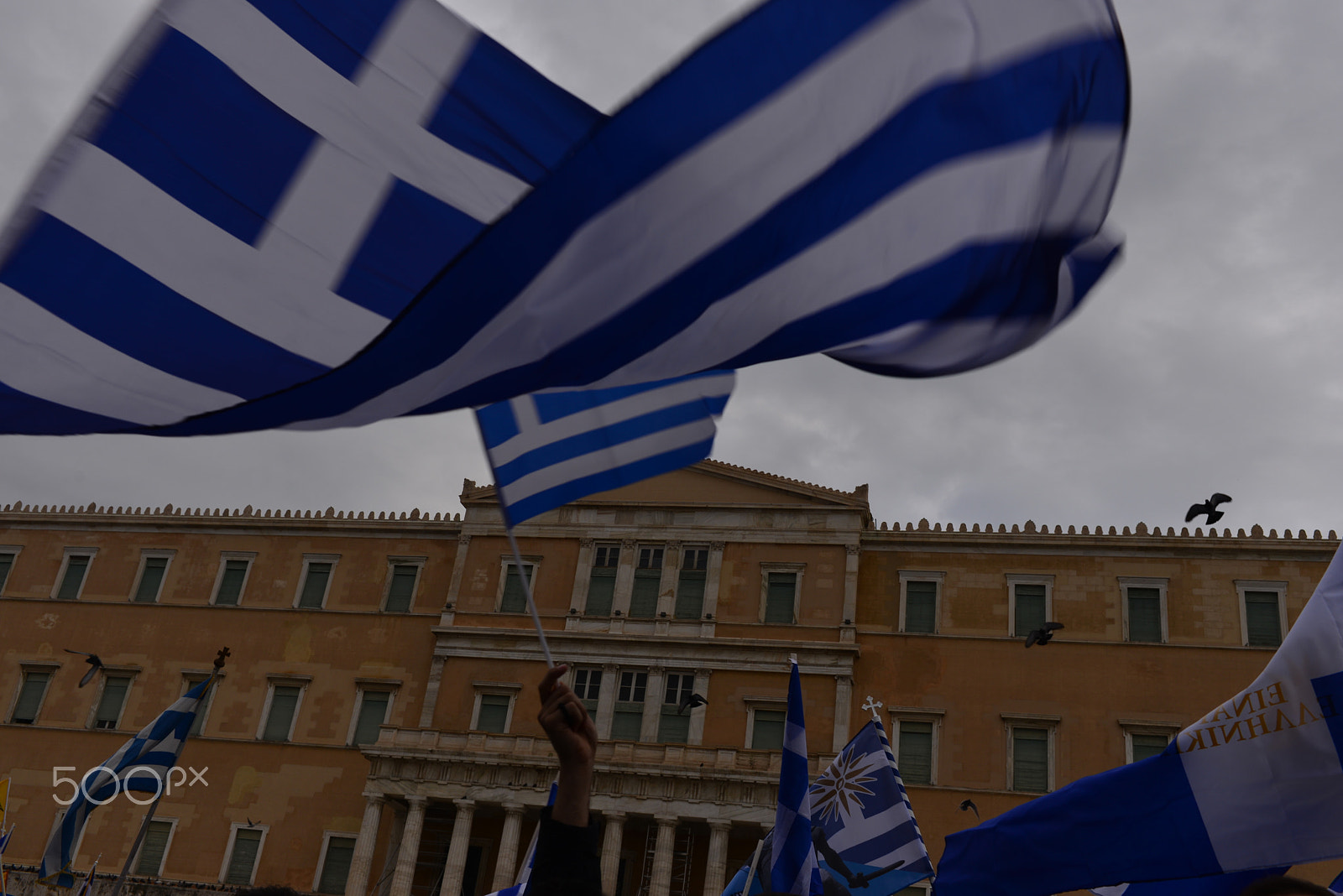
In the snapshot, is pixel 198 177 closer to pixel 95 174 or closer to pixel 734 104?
pixel 95 174

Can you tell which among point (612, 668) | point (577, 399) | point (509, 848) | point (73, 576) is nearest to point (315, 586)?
point (73, 576)

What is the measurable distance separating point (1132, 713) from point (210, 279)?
28.0 metres

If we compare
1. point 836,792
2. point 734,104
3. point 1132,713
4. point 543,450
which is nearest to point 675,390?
point 543,450

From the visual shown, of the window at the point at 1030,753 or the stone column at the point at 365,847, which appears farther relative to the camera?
the stone column at the point at 365,847

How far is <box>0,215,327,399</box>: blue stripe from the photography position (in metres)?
3.63

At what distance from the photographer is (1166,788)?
5.57 m

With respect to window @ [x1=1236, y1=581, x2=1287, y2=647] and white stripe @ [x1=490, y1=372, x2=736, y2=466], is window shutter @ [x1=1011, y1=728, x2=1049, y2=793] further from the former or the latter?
white stripe @ [x1=490, y1=372, x2=736, y2=466]

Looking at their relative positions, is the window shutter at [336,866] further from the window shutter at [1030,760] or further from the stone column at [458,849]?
the window shutter at [1030,760]

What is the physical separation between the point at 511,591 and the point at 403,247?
29.5m

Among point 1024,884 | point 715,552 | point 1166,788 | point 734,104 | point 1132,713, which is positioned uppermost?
point 715,552

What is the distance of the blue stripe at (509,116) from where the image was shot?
12.4 feet

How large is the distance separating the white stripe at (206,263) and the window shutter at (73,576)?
121 feet

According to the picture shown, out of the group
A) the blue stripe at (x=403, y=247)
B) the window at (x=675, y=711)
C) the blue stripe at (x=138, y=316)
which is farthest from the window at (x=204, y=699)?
the blue stripe at (x=403, y=247)

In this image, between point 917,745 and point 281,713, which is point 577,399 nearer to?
point 917,745
